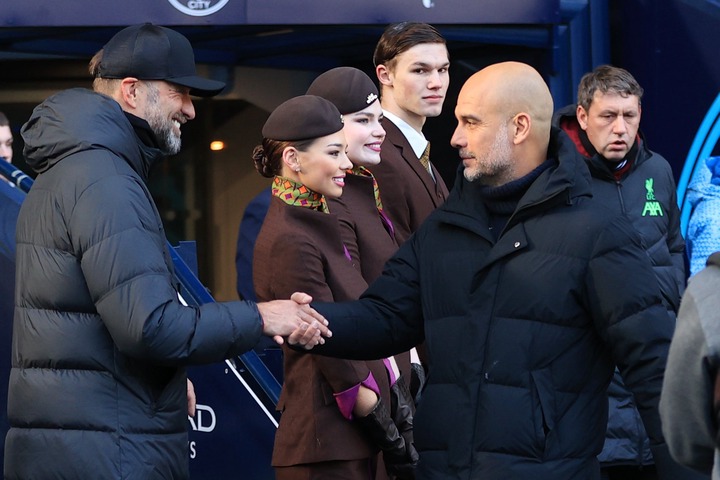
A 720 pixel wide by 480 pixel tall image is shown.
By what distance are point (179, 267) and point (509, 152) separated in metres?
2.08

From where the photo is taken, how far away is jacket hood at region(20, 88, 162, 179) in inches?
149

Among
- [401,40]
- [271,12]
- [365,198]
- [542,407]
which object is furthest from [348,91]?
[271,12]

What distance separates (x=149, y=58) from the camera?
4.00m

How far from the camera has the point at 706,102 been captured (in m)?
7.88

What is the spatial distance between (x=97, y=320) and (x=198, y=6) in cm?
382

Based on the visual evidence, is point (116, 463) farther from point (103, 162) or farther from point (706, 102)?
point (706, 102)

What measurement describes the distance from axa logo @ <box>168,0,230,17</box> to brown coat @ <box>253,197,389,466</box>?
2.97m

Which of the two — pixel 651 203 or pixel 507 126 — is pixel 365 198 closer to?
pixel 507 126

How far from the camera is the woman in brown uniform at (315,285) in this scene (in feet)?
14.3

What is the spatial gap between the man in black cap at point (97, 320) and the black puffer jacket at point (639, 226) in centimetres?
209

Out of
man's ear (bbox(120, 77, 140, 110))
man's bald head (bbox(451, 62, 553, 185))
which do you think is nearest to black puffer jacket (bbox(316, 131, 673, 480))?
man's bald head (bbox(451, 62, 553, 185))

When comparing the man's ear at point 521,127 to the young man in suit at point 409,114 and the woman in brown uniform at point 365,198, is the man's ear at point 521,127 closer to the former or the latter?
the woman in brown uniform at point 365,198

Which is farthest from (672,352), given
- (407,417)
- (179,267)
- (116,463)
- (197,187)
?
(197,187)

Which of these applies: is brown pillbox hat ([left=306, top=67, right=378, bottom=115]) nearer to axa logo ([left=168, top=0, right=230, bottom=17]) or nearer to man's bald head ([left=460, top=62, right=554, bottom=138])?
man's bald head ([left=460, top=62, right=554, bottom=138])
